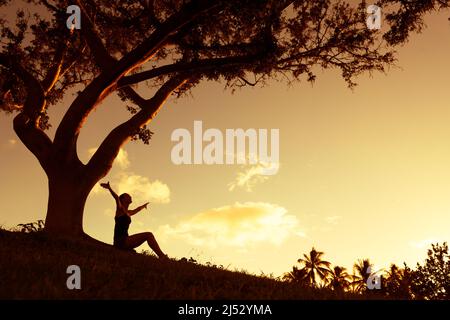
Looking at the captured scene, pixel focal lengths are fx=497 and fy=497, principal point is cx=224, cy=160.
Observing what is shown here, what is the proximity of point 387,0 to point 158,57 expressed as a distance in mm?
8257

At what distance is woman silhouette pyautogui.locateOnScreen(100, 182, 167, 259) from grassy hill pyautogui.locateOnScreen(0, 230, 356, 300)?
95.5 inches

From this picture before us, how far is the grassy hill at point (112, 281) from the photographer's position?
6.52 meters

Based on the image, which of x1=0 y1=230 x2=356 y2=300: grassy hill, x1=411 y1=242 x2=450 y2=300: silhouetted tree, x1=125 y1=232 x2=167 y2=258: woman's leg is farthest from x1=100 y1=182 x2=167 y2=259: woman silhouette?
x1=411 y1=242 x2=450 y2=300: silhouetted tree

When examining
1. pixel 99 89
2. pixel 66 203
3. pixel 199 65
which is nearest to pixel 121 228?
pixel 66 203

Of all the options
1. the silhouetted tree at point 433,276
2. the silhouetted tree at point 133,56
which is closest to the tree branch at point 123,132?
the silhouetted tree at point 133,56

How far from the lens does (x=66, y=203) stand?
46.2ft

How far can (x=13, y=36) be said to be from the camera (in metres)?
17.3

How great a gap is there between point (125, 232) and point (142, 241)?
53 cm

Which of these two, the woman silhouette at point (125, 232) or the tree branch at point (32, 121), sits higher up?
the tree branch at point (32, 121)

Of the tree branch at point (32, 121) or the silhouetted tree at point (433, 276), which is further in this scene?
the silhouetted tree at point (433, 276)

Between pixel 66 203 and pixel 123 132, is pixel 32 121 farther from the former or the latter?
pixel 66 203

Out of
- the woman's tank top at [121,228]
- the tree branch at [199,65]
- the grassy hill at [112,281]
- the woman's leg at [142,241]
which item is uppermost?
the tree branch at [199,65]

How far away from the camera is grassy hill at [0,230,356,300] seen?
6.52m

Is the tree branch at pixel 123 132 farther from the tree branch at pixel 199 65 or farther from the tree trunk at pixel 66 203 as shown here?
the tree branch at pixel 199 65
